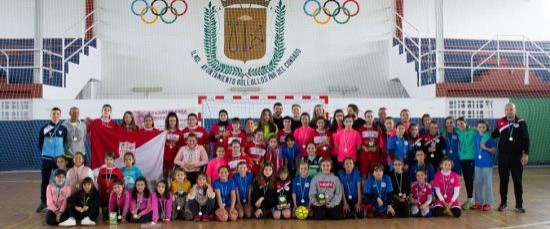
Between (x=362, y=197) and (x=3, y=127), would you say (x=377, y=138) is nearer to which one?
(x=362, y=197)

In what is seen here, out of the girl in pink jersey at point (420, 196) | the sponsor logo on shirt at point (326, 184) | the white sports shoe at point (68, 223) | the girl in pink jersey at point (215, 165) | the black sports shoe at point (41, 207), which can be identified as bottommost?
the white sports shoe at point (68, 223)

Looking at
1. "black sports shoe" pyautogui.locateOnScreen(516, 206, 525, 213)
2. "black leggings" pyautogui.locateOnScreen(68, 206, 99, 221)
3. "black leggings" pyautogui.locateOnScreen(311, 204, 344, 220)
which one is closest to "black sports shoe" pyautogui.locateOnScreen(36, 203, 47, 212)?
"black leggings" pyautogui.locateOnScreen(68, 206, 99, 221)

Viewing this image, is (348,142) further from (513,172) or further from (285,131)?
(513,172)

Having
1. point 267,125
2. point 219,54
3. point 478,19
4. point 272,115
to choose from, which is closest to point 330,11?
point 219,54

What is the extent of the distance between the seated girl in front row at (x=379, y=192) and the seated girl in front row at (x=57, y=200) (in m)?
3.88

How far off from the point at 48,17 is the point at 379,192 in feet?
42.0

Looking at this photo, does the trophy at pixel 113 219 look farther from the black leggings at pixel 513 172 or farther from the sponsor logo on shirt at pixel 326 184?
the black leggings at pixel 513 172

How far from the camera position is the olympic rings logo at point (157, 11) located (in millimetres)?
16688

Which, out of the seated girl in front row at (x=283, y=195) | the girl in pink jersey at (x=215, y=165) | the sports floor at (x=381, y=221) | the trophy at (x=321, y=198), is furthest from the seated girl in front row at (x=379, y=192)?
the girl in pink jersey at (x=215, y=165)

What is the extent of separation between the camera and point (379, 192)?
7598 millimetres

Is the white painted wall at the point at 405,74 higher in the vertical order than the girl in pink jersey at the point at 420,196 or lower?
higher

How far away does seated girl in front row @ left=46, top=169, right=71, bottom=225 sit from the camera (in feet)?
23.3

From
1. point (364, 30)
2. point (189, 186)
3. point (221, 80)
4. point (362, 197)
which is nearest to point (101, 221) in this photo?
point (189, 186)

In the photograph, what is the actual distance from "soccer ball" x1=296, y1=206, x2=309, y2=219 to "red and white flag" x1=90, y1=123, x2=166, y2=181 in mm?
2298
